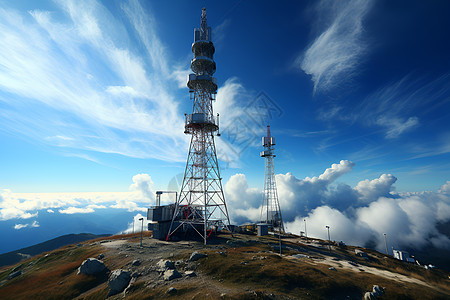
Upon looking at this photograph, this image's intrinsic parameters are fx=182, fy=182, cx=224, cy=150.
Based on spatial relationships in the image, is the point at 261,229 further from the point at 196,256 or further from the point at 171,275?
the point at 171,275

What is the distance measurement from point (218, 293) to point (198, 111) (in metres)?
34.6

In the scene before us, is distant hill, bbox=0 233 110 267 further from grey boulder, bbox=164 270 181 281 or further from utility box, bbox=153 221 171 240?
grey boulder, bbox=164 270 181 281

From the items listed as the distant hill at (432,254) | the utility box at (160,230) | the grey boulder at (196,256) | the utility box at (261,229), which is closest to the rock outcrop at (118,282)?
the grey boulder at (196,256)

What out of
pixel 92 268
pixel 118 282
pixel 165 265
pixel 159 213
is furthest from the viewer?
pixel 159 213

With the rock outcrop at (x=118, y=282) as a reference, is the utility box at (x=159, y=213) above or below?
above

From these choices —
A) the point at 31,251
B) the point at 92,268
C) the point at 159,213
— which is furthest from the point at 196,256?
the point at 31,251

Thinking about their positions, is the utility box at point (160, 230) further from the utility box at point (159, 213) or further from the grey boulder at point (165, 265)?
the grey boulder at point (165, 265)

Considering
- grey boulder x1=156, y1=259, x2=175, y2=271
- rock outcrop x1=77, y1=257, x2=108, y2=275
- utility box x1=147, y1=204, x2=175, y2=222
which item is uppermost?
utility box x1=147, y1=204, x2=175, y2=222

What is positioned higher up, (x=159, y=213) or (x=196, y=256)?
(x=159, y=213)

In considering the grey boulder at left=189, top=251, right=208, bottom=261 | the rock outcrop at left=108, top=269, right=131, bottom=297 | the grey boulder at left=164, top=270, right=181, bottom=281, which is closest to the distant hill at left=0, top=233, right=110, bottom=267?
the rock outcrop at left=108, top=269, right=131, bottom=297

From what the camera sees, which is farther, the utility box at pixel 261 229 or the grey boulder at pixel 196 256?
the utility box at pixel 261 229

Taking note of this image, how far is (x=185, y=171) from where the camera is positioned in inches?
1619

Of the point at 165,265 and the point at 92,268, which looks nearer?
the point at 165,265


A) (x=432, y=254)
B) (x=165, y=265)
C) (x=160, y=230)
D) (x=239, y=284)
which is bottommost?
(x=432, y=254)
